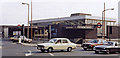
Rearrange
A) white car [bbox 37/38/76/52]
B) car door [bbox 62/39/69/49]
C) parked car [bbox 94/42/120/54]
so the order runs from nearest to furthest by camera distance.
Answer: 1. parked car [bbox 94/42/120/54]
2. white car [bbox 37/38/76/52]
3. car door [bbox 62/39/69/49]

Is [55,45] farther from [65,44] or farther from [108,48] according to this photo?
[108,48]

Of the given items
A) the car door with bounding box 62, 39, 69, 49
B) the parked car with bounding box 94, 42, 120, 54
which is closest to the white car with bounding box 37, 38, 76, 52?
the car door with bounding box 62, 39, 69, 49

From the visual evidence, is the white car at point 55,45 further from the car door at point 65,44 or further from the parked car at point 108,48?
the parked car at point 108,48

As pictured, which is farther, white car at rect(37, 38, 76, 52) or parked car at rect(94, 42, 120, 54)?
white car at rect(37, 38, 76, 52)

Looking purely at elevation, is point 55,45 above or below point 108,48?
above

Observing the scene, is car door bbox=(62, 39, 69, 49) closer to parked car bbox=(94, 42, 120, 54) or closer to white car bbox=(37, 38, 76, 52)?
white car bbox=(37, 38, 76, 52)

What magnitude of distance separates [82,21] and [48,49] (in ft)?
174

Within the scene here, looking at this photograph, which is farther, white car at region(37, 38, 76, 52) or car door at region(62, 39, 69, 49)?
car door at region(62, 39, 69, 49)

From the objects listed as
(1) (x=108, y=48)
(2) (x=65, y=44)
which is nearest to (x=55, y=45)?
(2) (x=65, y=44)

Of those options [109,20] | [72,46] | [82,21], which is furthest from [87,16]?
[72,46]

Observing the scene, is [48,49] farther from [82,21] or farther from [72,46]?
[82,21]

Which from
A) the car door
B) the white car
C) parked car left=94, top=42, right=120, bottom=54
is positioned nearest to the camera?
parked car left=94, top=42, right=120, bottom=54

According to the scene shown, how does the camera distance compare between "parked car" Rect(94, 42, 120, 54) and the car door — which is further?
the car door

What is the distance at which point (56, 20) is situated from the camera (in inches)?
3501
